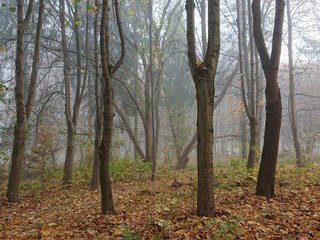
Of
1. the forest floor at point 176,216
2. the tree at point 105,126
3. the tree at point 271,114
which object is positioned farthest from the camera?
the tree at point 271,114

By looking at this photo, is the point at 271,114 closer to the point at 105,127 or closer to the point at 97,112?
the point at 105,127

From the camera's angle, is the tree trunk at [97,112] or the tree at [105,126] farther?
the tree trunk at [97,112]

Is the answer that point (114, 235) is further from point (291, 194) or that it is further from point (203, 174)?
point (291, 194)

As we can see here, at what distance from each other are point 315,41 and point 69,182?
56.2 ft

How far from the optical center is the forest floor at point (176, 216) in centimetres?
459

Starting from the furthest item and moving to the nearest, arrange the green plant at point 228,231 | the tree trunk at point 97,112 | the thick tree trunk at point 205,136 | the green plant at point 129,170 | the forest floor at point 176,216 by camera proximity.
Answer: the green plant at point 129,170
the tree trunk at point 97,112
the thick tree trunk at point 205,136
the forest floor at point 176,216
the green plant at point 228,231

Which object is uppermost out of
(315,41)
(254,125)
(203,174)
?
(315,41)

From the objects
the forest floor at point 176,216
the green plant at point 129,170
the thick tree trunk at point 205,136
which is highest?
the thick tree trunk at point 205,136

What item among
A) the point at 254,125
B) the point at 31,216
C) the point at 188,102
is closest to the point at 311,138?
the point at 188,102

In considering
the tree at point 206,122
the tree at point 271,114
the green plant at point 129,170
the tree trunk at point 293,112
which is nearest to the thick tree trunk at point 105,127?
the tree at point 206,122

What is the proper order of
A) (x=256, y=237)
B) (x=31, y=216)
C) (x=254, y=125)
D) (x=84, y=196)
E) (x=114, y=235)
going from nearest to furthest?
1. (x=256, y=237)
2. (x=114, y=235)
3. (x=31, y=216)
4. (x=84, y=196)
5. (x=254, y=125)

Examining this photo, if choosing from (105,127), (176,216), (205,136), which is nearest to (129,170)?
(105,127)

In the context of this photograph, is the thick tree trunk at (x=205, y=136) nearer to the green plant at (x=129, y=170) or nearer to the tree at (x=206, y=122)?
the tree at (x=206, y=122)

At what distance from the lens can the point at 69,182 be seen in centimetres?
1192
